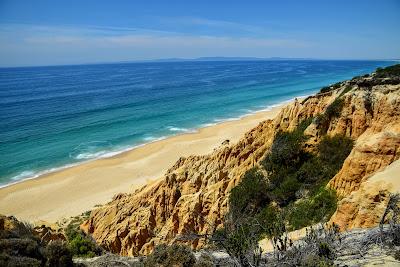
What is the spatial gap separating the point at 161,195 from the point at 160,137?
28864 millimetres

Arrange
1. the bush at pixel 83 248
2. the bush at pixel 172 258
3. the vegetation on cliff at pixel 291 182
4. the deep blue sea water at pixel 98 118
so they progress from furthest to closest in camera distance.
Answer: the deep blue sea water at pixel 98 118 < the vegetation on cliff at pixel 291 182 < the bush at pixel 83 248 < the bush at pixel 172 258

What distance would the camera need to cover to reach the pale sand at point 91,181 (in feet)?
99.9

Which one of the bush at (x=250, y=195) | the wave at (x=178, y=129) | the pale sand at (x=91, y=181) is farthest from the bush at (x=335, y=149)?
the wave at (x=178, y=129)

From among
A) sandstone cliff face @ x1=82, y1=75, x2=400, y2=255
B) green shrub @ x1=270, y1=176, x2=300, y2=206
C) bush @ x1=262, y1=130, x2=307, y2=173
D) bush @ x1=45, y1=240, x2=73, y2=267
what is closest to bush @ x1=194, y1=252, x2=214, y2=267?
bush @ x1=45, y1=240, x2=73, y2=267

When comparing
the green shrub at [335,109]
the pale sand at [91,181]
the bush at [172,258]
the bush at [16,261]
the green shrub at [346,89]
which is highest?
the green shrub at [346,89]

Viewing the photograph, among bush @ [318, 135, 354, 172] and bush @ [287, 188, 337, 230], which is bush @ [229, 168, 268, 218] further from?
bush @ [318, 135, 354, 172]

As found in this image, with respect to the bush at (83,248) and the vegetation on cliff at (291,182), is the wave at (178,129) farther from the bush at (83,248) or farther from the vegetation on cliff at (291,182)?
the bush at (83,248)

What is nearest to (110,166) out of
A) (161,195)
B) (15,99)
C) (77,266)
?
(161,195)

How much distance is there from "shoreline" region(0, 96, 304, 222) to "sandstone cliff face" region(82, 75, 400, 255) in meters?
6.33

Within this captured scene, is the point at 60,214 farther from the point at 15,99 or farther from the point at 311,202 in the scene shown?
the point at 15,99

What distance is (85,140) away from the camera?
159 feet

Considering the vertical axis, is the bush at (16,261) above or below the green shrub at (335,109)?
below

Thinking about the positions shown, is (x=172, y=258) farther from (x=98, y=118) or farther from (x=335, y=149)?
(x=98, y=118)

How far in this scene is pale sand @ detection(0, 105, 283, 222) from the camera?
99.9ft
